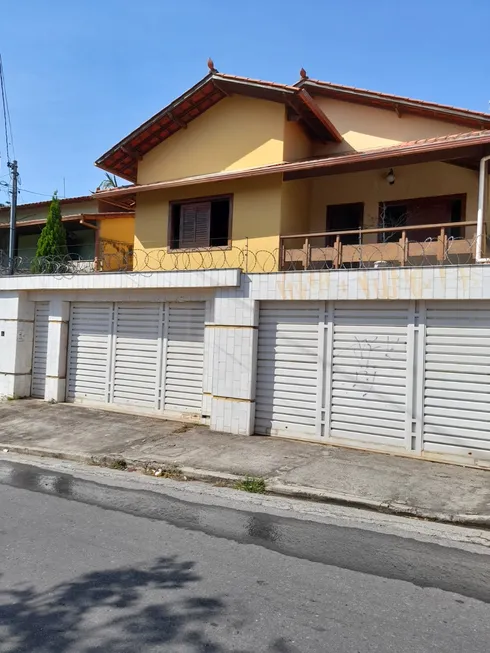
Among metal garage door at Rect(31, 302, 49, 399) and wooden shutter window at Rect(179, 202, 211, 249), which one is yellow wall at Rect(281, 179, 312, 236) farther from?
metal garage door at Rect(31, 302, 49, 399)

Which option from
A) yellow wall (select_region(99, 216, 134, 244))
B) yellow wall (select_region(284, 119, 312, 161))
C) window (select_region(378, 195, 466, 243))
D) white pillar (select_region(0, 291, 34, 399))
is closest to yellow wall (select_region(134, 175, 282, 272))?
yellow wall (select_region(284, 119, 312, 161))

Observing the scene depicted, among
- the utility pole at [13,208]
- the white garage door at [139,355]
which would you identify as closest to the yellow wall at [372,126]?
the white garage door at [139,355]

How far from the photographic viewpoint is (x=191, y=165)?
12133mm

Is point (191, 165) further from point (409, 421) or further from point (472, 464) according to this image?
point (472, 464)

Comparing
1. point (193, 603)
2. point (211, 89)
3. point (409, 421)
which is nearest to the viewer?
point (193, 603)

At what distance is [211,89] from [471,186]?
6003 millimetres

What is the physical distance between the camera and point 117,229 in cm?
1678

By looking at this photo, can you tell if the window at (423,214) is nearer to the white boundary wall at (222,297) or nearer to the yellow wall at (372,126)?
the yellow wall at (372,126)

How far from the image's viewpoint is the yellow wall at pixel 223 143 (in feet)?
36.4

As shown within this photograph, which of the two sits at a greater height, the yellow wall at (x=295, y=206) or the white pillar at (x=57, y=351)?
the yellow wall at (x=295, y=206)

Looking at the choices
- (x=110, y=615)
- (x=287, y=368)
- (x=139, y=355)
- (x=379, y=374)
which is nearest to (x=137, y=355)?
(x=139, y=355)

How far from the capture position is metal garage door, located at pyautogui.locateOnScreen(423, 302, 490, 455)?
7.94m

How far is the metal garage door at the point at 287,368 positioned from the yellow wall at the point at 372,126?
4491mm

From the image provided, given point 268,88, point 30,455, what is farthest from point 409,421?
point 268,88
